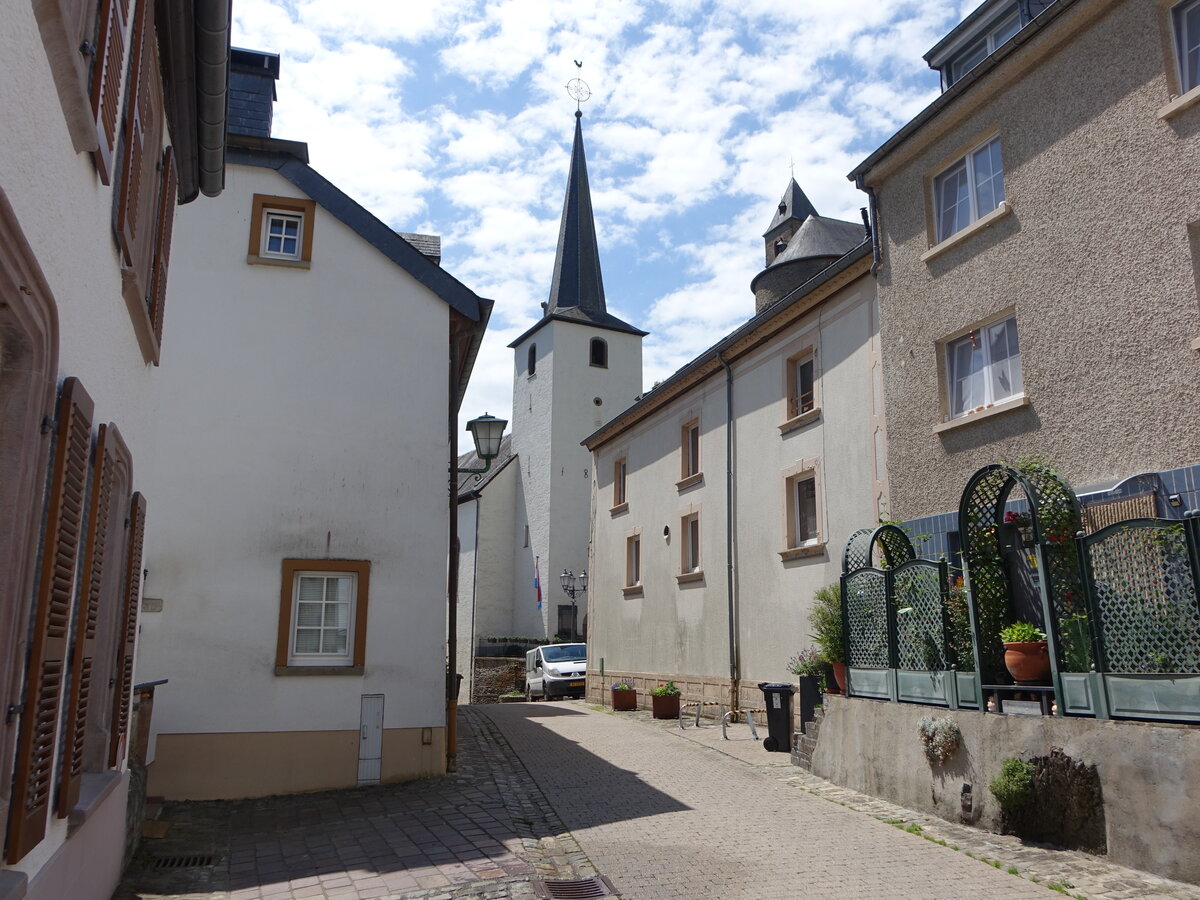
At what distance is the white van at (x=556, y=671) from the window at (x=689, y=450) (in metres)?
8.08

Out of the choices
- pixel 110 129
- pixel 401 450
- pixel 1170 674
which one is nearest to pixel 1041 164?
pixel 1170 674

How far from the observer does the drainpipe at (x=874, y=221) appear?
13320mm

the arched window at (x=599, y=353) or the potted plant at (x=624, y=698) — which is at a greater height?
the arched window at (x=599, y=353)

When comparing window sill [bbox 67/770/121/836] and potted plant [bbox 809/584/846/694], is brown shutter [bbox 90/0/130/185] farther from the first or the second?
potted plant [bbox 809/584/846/694]

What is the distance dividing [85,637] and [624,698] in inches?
648

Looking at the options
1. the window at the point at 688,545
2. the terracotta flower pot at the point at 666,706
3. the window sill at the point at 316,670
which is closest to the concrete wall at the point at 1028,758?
the window sill at the point at 316,670

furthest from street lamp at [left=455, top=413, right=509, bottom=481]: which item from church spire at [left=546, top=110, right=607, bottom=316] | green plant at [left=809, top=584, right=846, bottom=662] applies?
church spire at [left=546, top=110, right=607, bottom=316]

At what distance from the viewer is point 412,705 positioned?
11.5 m

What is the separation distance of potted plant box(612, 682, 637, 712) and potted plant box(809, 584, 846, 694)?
8521mm

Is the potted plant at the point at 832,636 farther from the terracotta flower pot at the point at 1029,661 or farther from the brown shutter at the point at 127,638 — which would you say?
the brown shutter at the point at 127,638

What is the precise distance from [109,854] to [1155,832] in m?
6.92

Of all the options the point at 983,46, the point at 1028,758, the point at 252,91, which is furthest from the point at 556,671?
the point at 1028,758

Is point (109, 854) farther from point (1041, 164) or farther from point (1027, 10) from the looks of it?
point (1027, 10)

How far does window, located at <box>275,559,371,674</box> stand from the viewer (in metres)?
11.3
